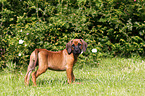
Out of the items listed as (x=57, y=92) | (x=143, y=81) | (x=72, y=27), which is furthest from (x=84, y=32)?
(x=57, y=92)

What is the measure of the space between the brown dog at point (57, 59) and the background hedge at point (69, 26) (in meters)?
2.41

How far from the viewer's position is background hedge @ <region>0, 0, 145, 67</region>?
7555 mm

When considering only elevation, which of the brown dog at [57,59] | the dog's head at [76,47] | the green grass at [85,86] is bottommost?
the green grass at [85,86]

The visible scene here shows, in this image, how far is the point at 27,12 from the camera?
8.40 meters

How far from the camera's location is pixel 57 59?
4930mm

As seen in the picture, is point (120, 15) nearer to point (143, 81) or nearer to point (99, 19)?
point (99, 19)

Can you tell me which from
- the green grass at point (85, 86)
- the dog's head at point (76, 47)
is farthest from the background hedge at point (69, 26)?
the dog's head at point (76, 47)

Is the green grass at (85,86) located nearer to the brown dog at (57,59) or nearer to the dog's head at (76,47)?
the brown dog at (57,59)

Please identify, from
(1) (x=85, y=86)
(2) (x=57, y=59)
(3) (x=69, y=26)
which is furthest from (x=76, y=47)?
(3) (x=69, y=26)

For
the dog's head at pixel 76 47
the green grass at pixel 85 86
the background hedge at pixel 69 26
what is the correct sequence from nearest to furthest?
1. the green grass at pixel 85 86
2. the dog's head at pixel 76 47
3. the background hedge at pixel 69 26

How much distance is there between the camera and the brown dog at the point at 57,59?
15.6 feet

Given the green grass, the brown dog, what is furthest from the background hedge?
the brown dog

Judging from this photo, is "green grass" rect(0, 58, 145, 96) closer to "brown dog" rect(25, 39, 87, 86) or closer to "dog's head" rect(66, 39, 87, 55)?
"brown dog" rect(25, 39, 87, 86)

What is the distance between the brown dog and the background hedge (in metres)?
2.41
